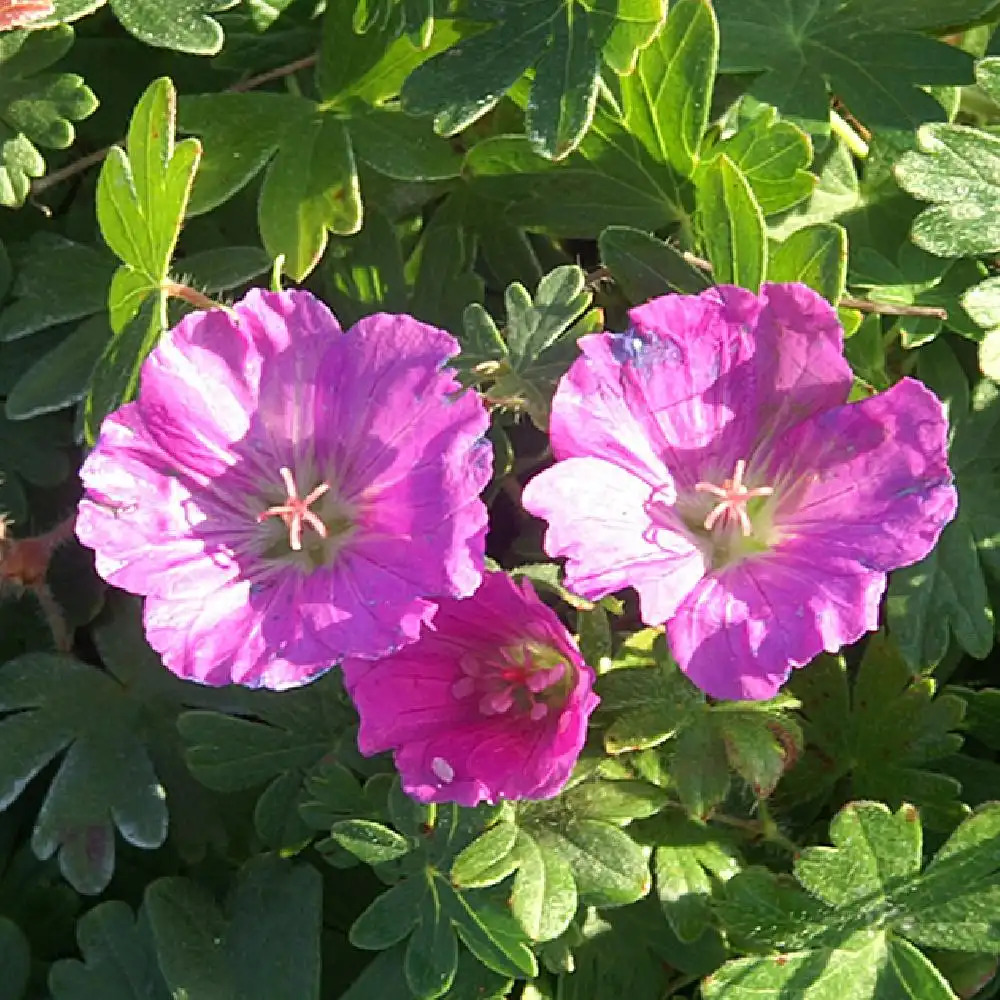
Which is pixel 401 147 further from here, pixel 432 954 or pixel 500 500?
pixel 432 954

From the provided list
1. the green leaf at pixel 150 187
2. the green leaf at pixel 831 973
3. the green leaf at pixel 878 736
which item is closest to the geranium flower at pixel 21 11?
the green leaf at pixel 150 187

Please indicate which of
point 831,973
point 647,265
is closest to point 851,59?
point 647,265

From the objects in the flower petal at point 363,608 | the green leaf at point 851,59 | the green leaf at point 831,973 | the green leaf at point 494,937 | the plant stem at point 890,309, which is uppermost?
the green leaf at point 851,59

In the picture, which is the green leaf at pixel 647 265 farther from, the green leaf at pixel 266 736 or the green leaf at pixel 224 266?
the green leaf at pixel 266 736

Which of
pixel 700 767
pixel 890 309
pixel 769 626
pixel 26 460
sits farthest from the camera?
pixel 26 460

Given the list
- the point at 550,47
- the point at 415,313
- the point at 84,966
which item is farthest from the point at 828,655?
the point at 84,966

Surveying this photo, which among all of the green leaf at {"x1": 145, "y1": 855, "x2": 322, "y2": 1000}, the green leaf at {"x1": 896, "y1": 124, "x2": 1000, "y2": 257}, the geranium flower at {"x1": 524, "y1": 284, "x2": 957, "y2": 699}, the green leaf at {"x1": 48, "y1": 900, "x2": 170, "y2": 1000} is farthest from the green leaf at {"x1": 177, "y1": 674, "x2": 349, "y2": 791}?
the green leaf at {"x1": 896, "y1": 124, "x2": 1000, "y2": 257}
